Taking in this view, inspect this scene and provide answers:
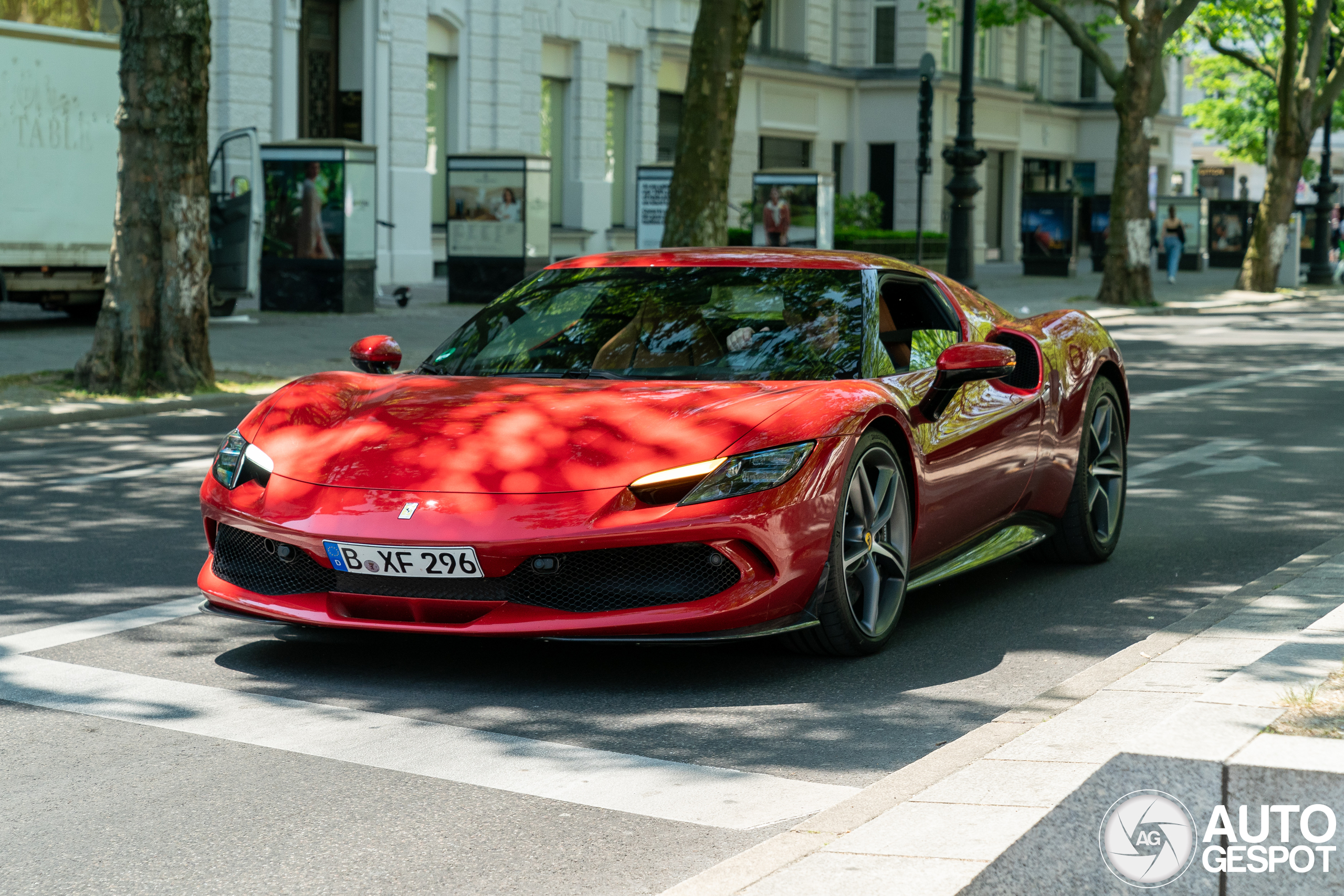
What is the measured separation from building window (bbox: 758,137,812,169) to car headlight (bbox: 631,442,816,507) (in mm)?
38218

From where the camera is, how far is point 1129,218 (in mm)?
29781

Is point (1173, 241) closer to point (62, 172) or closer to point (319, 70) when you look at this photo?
point (319, 70)

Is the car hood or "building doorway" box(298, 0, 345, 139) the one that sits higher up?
"building doorway" box(298, 0, 345, 139)

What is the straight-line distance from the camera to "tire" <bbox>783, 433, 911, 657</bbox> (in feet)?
17.7

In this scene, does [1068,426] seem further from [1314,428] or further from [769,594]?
[1314,428]

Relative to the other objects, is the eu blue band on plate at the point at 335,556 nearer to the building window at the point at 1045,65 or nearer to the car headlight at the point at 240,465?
the car headlight at the point at 240,465

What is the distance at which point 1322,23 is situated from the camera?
113ft

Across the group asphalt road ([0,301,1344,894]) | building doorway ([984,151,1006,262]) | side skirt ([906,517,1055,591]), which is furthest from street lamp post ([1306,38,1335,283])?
side skirt ([906,517,1055,591])

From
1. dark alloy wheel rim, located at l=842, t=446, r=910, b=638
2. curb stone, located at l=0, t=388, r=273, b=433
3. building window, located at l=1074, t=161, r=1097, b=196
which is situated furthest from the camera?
building window, located at l=1074, t=161, r=1097, b=196

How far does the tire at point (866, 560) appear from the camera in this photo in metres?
5.38

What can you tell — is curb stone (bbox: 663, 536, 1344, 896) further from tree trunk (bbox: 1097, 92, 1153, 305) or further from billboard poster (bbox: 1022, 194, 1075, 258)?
billboard poster (bbox: 1022, 194, 1075, 258)

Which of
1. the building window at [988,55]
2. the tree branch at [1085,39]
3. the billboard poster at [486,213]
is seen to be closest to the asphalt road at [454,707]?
the billboard poster at [486,213]

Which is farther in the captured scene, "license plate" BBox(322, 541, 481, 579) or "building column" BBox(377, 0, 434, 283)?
"building column" BBox(377, 0, 434, 283)

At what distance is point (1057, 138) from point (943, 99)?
11.2 meters
